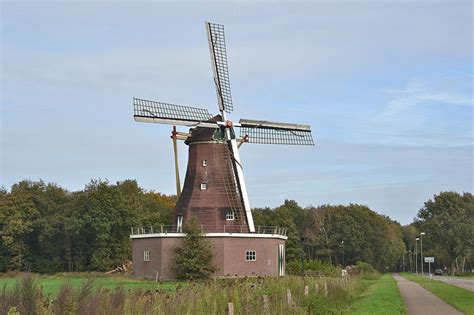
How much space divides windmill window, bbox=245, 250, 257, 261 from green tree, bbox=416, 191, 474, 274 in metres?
56.7

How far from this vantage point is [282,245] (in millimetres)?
55656

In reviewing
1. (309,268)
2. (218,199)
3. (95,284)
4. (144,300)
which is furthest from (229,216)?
(95,284)

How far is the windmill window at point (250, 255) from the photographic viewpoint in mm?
50906

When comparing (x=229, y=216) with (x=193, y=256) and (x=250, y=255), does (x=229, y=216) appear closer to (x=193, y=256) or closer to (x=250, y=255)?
(x=250, y=255)

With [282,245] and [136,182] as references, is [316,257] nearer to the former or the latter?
[136,182]

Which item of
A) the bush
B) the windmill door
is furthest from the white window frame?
the bush

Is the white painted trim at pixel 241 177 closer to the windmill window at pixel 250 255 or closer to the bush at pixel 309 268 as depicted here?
the windmill window at pixel 250 255

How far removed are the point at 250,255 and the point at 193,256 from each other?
15.6 ft

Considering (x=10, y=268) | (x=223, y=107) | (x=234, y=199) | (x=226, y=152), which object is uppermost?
(x=223, y=107)

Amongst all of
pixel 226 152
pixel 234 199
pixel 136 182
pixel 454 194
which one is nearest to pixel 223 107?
pixel 226 152

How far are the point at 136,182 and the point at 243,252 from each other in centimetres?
4277

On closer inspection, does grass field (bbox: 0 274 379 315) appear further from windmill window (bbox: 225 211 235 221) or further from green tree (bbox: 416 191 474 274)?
green tree (bbox: 416 191 474 274)

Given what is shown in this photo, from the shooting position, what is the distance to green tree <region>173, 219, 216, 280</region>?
4834cm

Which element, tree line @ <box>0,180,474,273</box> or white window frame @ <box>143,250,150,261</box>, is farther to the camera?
tree line @ <box>0,180,474,273</box>
